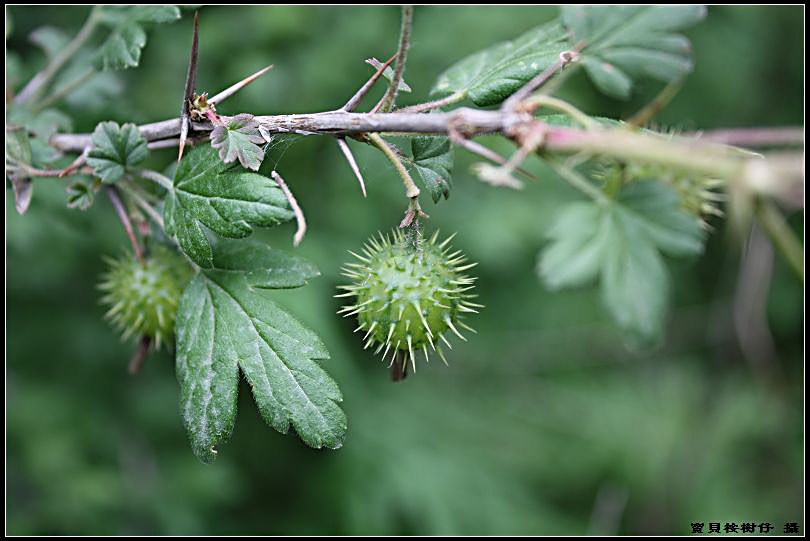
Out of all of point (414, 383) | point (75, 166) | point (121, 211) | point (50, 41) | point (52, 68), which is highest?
point (50, 41)

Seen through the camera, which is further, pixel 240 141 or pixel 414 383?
pixel 414 383

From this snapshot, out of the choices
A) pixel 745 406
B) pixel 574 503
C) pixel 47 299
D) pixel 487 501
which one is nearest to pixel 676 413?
pixel 745 406

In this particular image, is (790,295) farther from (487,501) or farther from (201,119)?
(201,119)

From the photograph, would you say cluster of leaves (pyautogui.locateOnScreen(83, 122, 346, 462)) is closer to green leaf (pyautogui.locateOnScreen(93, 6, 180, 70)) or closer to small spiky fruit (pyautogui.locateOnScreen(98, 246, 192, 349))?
small spiky fruit (pyautogui.locateOnScreen(98, 246, 192, 349))

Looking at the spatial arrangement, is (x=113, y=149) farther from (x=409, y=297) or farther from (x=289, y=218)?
(x=409, y=297)

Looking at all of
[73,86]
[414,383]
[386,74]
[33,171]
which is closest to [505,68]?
[386,74]
